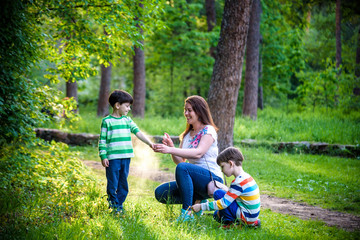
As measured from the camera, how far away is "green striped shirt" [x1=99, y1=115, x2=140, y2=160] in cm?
427

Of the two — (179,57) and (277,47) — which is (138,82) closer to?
(179,57)

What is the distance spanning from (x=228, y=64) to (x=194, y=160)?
4088 millimetres

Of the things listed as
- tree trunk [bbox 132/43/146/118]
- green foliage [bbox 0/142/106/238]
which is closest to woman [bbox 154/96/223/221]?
green foliage [bbox 0/142/106/238]

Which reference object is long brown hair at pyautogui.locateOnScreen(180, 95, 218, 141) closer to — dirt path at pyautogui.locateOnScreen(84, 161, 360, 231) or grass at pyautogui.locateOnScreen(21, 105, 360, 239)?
grass at pyautogui.locateOnScreen(21, 105, 360, 239)

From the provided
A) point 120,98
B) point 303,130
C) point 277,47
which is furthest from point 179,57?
point 120,98

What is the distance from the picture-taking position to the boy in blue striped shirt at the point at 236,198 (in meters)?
3.84

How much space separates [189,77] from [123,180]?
16.7 meters

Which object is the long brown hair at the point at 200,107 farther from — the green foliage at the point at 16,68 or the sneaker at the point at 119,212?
the green foliage at the point at 16,68

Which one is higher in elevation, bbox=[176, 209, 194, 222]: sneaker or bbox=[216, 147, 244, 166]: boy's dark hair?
bbox=[216, 147, 244, 166]: boy's dark hair

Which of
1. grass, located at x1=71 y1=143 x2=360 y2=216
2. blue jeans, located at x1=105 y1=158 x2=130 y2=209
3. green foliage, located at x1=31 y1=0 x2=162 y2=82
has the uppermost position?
green foliage, located at x1=31 y1=0 x2=162 y2=82

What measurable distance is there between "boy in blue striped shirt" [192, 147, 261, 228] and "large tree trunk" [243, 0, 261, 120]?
1050cm

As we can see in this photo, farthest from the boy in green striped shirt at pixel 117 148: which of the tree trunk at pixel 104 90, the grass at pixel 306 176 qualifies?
the tree trunk at pixel 104 90

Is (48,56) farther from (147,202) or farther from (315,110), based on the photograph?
(315,110)

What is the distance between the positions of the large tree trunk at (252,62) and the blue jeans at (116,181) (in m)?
10.5
